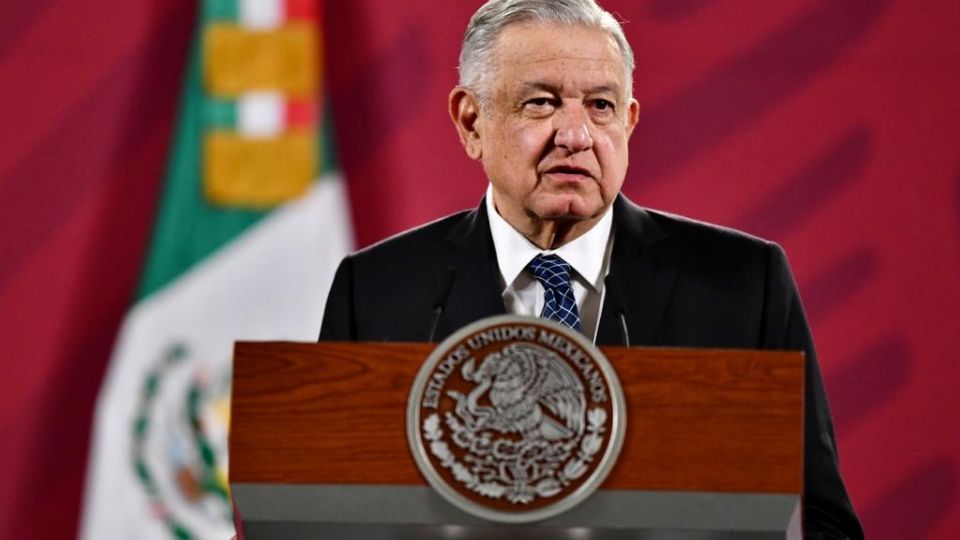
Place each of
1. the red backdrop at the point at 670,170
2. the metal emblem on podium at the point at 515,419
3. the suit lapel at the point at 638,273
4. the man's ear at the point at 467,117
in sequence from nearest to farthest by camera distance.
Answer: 1. the metal emblem on podium at the point at 515,419
2. the suit lapel at the point at 638,273
3. the man's ear at the point at 467,117
4. the red backdrop at the point at 670,170

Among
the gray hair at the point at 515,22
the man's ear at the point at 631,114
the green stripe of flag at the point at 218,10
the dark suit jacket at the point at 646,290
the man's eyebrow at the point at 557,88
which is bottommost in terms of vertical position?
the dark suit jacket at the point at 646,290

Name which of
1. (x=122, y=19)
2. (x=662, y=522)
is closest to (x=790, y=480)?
(x=662, y=522)

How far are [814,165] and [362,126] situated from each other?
1026 millimetres

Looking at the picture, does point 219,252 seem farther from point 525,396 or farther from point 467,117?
point 525,396

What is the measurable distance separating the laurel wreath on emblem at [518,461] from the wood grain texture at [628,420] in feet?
0.10

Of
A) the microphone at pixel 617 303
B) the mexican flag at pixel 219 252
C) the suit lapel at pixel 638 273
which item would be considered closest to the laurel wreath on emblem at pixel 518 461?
the microphone at pixel 617 303

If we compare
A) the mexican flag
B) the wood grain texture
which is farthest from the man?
the mexican flag

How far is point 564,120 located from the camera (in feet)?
5.90

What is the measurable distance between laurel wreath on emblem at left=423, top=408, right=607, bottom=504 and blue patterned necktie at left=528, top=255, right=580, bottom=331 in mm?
497

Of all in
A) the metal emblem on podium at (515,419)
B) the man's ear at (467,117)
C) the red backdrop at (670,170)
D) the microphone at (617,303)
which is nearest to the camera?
the metal emblem on podium at (515,419)

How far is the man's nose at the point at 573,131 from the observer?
69.9 inches

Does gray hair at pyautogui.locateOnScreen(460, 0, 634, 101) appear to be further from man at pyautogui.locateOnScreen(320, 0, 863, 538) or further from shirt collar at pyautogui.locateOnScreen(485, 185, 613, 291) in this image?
shirt collar at pyautogui.locateOnScreen(485, 185, 613, 291)

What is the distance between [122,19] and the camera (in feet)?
10.3

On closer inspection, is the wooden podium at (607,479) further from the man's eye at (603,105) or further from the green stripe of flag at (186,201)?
the green stripe of flag at (186,201)
